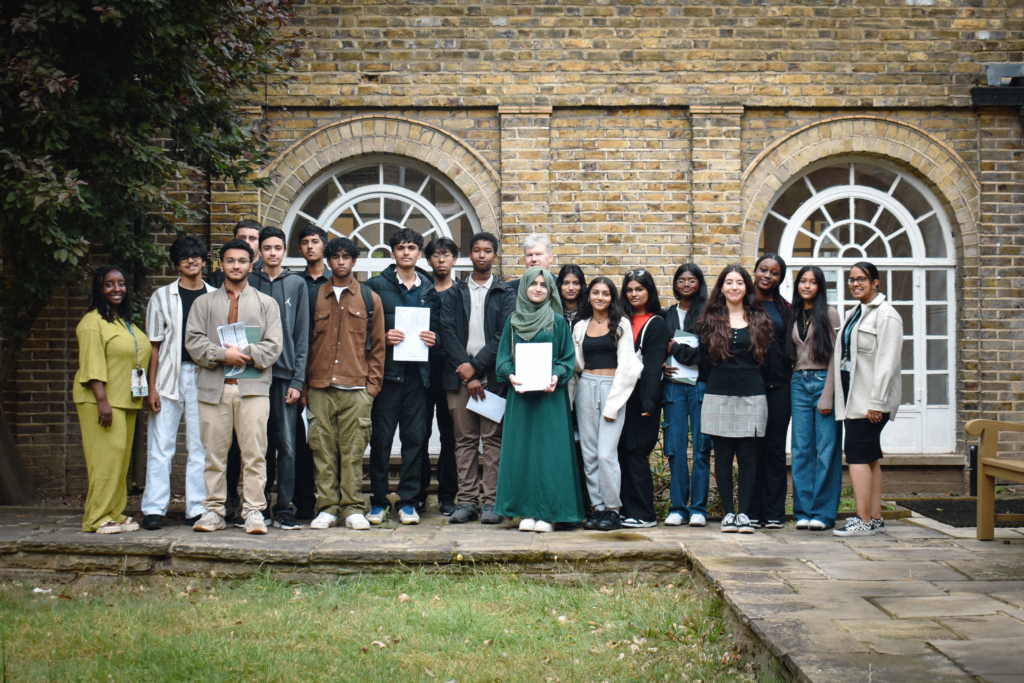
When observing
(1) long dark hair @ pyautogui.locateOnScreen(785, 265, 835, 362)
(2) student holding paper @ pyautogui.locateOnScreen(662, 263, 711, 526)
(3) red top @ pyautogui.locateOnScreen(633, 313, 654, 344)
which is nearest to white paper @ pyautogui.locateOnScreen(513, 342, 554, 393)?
(3) red top @ pyautogui.locateOnScreen(633, 313, 654, 344)

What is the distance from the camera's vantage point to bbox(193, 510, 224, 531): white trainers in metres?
5.74

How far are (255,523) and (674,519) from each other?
297cm

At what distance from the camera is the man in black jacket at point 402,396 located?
6.21 m

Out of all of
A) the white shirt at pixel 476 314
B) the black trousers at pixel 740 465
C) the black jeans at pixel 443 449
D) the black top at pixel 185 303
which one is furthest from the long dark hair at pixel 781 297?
the black top at pixel 185 303

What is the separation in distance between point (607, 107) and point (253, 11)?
11.3ft

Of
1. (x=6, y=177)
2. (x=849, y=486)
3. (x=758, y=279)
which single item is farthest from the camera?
(x=849, y=486)

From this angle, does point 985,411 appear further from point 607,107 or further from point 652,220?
point 607,107

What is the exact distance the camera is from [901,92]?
8.40 meters

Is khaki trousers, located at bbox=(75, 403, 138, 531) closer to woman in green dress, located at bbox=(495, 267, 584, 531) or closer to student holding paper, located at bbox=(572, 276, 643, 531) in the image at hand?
woman in green dress, located at bbox=(495, 267, 584, 531)

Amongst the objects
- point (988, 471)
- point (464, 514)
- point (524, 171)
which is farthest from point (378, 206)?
point (988, 471)

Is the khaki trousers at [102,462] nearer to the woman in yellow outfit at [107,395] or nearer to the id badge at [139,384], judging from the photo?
the woman in yellow outfit at [107,395]

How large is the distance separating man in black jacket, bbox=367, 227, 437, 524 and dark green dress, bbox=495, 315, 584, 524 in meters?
0.69

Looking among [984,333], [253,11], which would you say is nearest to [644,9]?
[253,11]

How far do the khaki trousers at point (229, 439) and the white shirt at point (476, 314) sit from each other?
5.06ft
